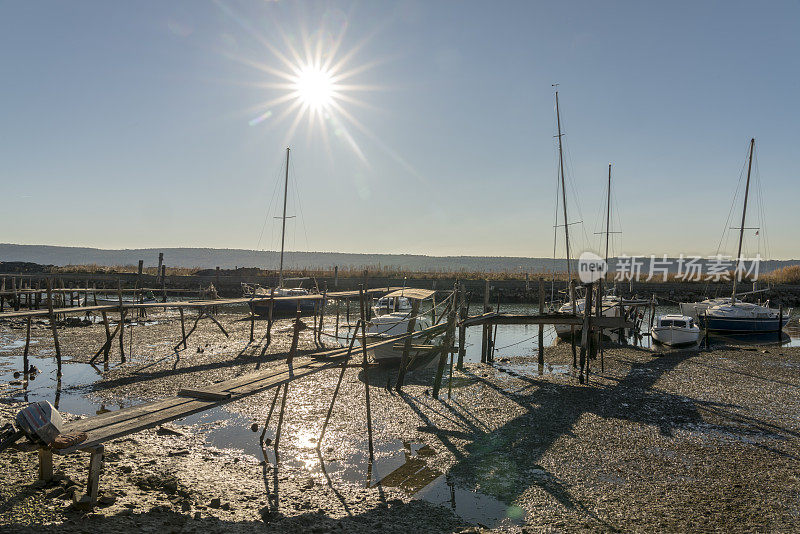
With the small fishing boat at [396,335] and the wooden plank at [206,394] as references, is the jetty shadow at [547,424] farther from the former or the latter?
the wooden plank at [206,394]

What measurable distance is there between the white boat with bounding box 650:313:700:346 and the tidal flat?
936 centimetres

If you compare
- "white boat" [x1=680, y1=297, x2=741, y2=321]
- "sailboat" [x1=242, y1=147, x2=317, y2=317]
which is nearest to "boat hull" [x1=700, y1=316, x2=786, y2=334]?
"white boat" [x1=680, y1=297, x2=741, y2=321]

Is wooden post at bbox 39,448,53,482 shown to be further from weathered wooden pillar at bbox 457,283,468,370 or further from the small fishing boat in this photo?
weathered wooden pillar at bbox 457,283,468,370

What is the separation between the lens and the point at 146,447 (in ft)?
33.8

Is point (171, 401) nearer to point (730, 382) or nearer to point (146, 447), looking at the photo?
point (146, 447)

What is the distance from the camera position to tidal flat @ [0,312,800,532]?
742 cm

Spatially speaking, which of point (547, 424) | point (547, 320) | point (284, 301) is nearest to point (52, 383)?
point (547, 424)

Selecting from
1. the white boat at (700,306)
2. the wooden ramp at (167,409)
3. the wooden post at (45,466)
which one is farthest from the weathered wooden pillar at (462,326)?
the white boat at (700,306)

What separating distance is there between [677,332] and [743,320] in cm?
650

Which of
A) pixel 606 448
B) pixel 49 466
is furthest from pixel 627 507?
pixel 49 466

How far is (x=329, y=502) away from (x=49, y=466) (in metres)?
3.97

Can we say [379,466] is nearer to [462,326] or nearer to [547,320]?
[462,326]

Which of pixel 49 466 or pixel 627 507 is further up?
pixel 49 466

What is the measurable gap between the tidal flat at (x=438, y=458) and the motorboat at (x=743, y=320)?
13.9 m
